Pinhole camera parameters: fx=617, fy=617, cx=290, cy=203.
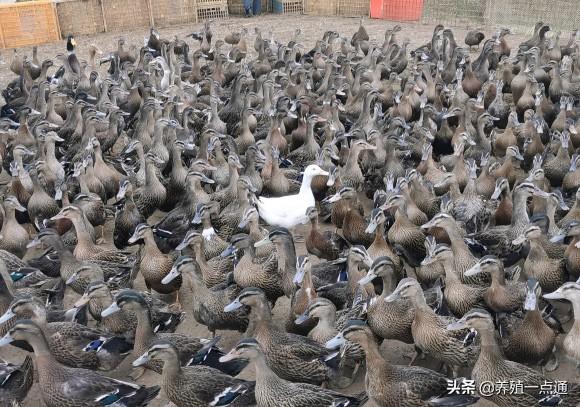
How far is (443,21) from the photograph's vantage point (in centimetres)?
1947

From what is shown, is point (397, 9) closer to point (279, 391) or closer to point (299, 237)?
point (299, 237)

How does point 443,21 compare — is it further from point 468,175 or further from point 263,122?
point 468,175

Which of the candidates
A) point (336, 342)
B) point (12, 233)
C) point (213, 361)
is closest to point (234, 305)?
point (213, 361)

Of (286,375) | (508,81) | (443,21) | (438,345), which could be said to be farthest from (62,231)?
(443,21)

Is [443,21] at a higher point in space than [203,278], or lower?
higher

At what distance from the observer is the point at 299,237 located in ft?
27.8

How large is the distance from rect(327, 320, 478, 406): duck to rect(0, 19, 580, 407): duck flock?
0.6 inches

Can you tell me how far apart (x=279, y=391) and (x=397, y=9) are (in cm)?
1761

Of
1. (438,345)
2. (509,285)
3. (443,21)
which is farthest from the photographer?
(443,21)

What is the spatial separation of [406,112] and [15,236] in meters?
6.69

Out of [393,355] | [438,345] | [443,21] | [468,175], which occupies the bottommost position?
[393,355]

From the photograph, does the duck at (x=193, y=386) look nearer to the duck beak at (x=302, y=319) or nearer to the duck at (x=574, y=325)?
the duck beak at (x=302, y=319)

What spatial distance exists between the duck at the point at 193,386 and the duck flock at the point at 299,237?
0.7 inches

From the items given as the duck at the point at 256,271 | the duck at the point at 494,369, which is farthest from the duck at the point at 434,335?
the duck at the point at 256,271
